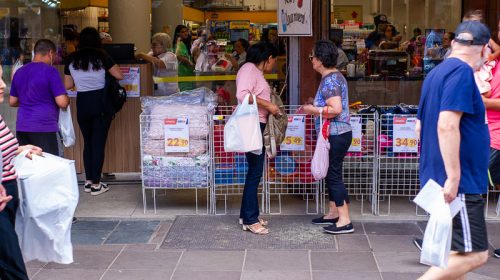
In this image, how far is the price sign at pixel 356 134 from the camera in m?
6.95

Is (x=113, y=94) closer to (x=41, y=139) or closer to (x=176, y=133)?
(x=176, y=133)

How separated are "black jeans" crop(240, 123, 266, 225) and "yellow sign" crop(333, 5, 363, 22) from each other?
3134 millimetres

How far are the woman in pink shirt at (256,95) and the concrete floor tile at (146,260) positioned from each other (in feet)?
2.71

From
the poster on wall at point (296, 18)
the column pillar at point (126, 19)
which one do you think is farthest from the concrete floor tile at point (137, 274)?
the column pillar at point (126, 19)

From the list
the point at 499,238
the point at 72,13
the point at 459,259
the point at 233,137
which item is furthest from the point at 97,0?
the point at 459,259

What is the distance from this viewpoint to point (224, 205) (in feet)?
25.0

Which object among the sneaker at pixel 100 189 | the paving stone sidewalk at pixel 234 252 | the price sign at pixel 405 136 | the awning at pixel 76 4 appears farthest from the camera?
the awning at pixel 76 4

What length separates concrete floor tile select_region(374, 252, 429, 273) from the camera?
5695 millimetres

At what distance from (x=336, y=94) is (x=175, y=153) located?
5.43ft

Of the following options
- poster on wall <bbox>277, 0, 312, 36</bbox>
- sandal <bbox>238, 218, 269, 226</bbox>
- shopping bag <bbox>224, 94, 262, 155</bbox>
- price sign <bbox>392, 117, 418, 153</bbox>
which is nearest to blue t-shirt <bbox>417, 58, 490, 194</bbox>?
shopping bag <bbox>224, 94, 262, 155</bbox>

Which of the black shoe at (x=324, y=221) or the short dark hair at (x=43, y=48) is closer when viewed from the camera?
the short dark hair at (x=43, y=48)

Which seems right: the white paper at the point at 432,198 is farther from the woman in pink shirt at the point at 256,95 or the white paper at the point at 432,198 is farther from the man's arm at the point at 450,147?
the woman in pink shirt at the point at 256,95

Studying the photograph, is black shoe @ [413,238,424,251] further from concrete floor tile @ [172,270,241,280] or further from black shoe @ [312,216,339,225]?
concrete floor tile @ [172,270,241,280]

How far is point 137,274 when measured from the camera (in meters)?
5.63
